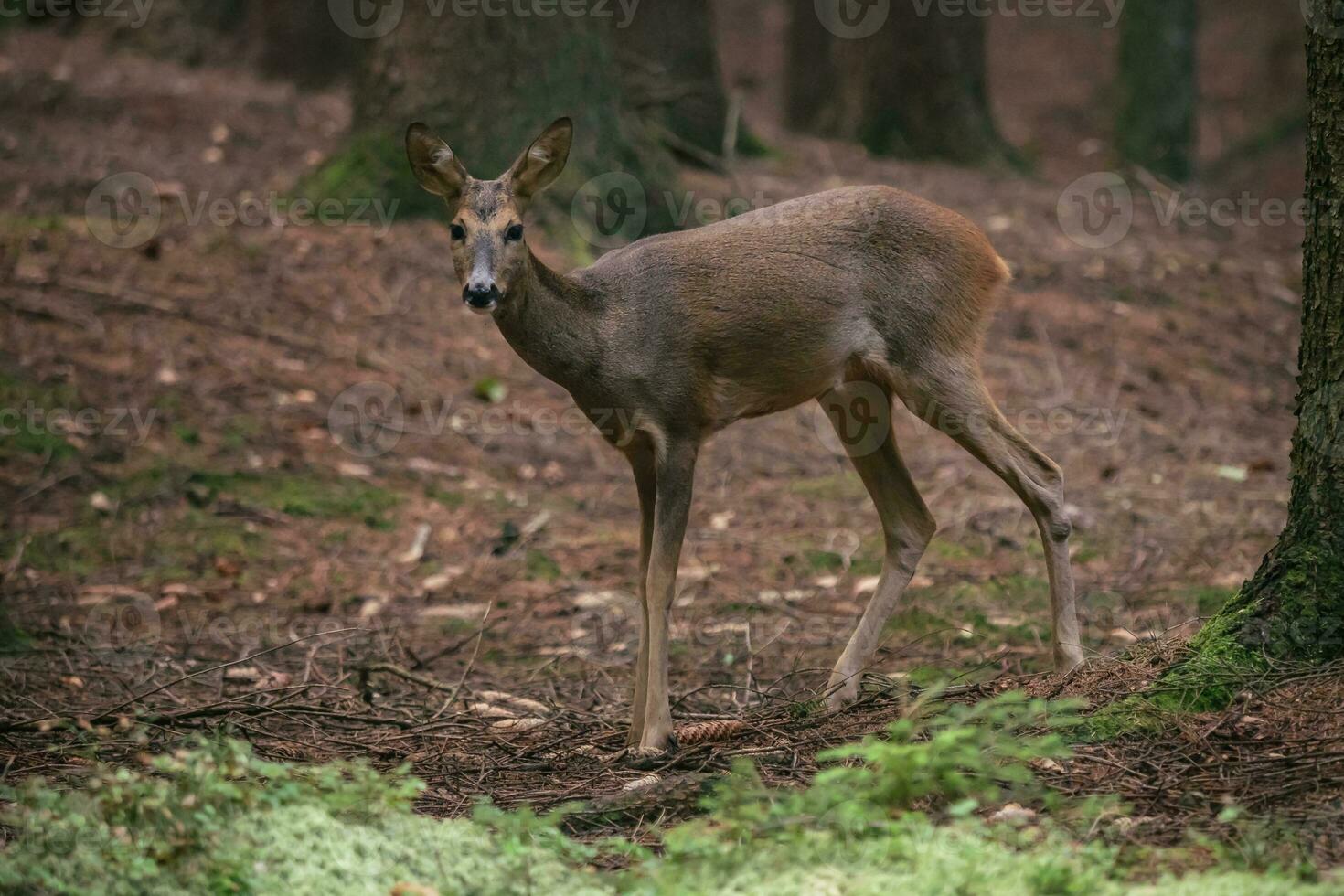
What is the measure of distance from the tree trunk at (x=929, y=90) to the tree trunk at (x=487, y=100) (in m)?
6.44

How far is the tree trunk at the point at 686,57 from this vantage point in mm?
13148

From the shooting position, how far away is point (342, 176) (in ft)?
35.1

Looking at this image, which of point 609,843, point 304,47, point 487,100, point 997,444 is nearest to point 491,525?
point 997,444

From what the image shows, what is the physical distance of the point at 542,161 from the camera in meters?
5.31

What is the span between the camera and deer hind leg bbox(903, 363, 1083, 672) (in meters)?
5.58

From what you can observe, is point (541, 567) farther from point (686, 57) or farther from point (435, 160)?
point (686, 57)

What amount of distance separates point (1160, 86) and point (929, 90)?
117 inches

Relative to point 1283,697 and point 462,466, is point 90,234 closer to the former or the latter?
point 462,466

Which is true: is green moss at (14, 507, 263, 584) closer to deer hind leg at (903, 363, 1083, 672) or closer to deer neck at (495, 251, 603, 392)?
deer neck at (495, 251, 603, 392)

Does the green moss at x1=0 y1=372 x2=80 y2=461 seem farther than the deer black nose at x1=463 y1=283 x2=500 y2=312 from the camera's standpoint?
Yes

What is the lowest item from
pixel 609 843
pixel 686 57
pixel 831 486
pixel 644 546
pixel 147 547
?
pixel 147 547

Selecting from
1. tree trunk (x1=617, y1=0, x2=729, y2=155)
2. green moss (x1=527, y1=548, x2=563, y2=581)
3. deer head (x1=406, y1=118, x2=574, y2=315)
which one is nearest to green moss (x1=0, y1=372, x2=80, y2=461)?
green moss (x1=527, y1=548, x2=563, y2=581)

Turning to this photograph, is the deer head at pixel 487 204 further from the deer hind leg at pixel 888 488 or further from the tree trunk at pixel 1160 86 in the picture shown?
the tree trunk at pixel 1160 86

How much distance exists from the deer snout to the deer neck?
25 centimetres
